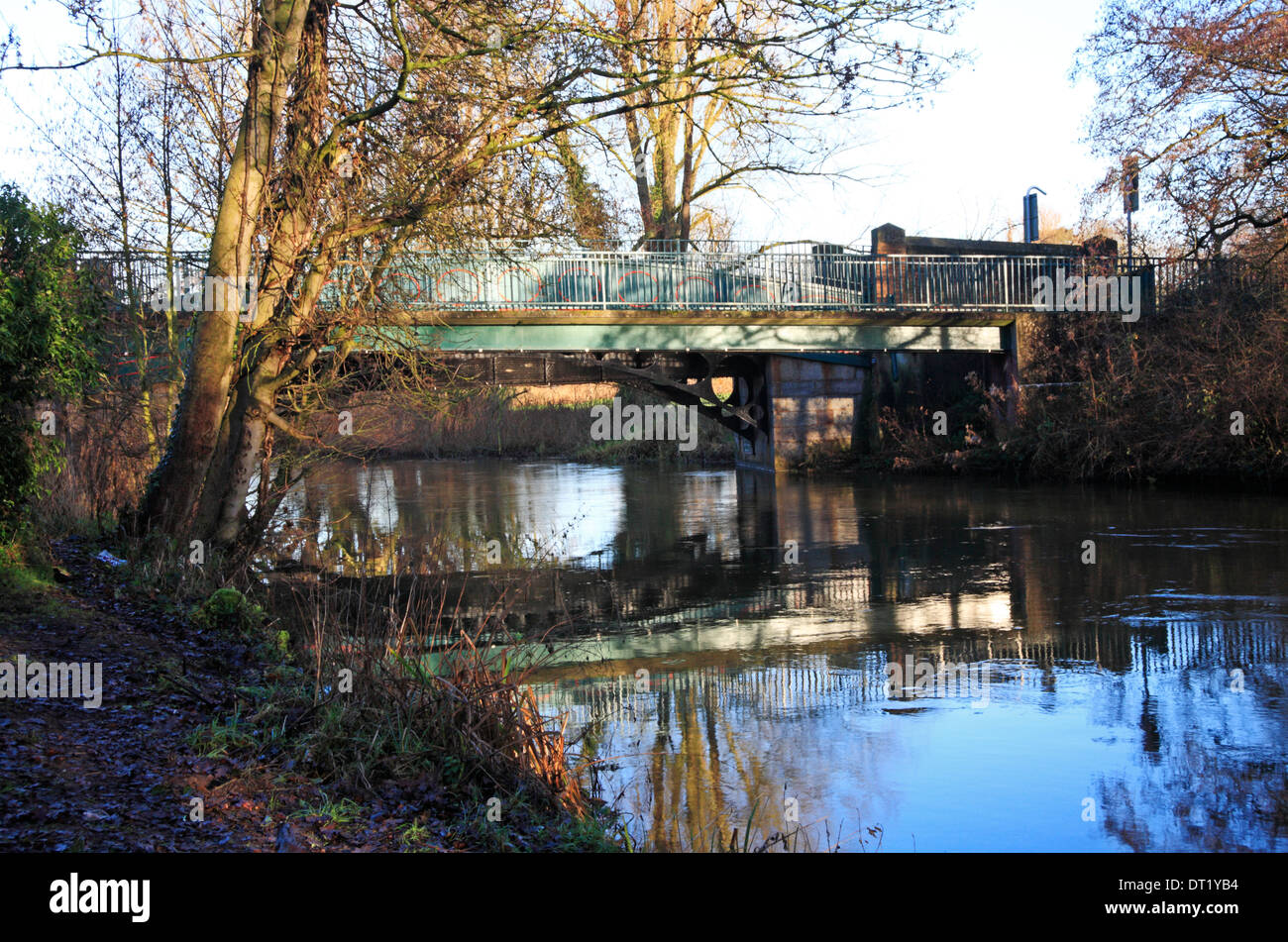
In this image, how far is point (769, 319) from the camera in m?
27.2

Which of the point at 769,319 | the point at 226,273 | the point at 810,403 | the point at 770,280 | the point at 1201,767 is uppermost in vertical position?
the point at 770,280

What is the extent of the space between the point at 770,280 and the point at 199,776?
2351 centimetres

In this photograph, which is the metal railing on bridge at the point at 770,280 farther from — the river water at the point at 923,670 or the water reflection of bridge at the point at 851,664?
the water reflection of bridge at the point at 851,664

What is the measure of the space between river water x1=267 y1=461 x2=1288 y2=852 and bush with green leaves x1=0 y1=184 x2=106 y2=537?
13.7 ft

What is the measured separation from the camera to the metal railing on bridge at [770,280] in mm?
24625

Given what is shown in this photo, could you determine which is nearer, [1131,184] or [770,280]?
[1131,184]

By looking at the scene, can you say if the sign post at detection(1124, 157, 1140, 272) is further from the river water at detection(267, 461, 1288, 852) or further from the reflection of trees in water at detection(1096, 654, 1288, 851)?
the reflection of trees in water at detection(1096, 654, 1288, 851)

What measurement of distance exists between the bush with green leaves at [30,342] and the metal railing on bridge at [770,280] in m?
12.7

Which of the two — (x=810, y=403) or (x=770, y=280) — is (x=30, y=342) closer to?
(x=770, y=280)

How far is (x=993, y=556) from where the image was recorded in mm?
14867

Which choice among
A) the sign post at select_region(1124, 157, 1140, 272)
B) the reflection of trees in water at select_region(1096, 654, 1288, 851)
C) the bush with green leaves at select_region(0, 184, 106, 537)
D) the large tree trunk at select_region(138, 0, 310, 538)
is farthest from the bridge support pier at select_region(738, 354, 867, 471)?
the bush with green leaves at select_region(0, 184, 106, 537)

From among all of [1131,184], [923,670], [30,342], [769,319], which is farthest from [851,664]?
[769,319]

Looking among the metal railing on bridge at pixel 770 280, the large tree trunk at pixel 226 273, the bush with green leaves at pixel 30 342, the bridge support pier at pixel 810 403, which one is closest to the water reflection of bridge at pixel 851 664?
the bush with green leaves at pixel 30 342
